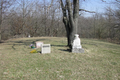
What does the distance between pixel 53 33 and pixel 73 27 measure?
75.6 ft

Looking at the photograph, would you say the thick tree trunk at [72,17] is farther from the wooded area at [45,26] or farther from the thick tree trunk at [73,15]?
the wooded area at [45,26]

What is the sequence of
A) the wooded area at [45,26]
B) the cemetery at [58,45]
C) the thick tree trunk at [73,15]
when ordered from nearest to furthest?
the cemetery at [58,45] → the thick tree trunk at [73,15] → the wooded area at [45,26]

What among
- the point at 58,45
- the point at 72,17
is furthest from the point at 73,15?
the point at 58,45

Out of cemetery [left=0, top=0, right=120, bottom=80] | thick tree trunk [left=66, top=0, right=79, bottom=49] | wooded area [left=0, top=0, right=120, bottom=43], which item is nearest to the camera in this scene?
cemetery [left=0, top=0, right=120, bottom=80]

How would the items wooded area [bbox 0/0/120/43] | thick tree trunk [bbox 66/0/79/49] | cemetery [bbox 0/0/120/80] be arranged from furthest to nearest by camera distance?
wooded area [bbox 0/0/120/43]
thick tree trunk [bbox 66/0/79/49]
cemetery [bbox 0/0/120/80]

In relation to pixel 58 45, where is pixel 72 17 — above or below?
above

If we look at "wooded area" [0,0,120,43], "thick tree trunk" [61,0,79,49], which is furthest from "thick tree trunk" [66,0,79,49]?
"wooded area" [0,0,120,43]

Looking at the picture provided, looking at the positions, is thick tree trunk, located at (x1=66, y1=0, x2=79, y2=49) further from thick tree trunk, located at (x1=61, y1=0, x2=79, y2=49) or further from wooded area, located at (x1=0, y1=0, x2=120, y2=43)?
wooded area, located at (x1=0, y1=0, x2=120, y2=43)

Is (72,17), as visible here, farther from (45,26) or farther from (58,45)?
(45,26)

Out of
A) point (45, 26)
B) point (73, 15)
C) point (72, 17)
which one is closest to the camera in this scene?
point (72, 17)

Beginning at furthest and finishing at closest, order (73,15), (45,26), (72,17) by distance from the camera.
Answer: (45,26), (73,15), (72,17)

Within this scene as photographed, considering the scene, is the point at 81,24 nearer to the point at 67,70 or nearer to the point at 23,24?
the point at 23,24

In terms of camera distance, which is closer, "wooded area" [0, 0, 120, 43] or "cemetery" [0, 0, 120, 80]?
"cemetery" [0, 0, 120, 80]

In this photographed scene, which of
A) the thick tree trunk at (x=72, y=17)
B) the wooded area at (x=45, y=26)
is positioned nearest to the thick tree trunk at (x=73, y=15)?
the thick tree trunk at (x=72, y=17)
